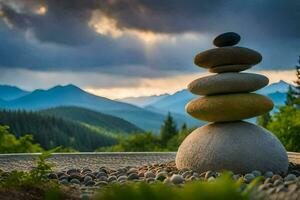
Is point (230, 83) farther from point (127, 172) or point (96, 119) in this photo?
point (96, 119)

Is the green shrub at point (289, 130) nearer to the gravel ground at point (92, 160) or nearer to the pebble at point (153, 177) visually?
the gravel ground at point (92, 160)

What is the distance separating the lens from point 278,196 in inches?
256

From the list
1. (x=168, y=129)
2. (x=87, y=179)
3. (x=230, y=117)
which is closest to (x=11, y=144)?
(x=87, y=179)

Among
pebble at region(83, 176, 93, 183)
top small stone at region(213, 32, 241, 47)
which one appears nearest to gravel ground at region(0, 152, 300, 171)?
pebble at region(83, 176, 93, 183)

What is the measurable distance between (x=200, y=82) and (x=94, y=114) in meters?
176

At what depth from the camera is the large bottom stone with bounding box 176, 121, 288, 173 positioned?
1130cm

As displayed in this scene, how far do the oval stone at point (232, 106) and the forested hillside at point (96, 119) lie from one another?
486 ft

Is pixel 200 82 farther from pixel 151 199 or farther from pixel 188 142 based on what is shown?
pixel 151 199

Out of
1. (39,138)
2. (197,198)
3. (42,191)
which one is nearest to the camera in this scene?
(197,198)

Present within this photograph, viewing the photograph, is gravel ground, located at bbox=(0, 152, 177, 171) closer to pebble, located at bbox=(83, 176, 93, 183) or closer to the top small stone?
pebble, located at bbox=(83, 176, 93, 183)

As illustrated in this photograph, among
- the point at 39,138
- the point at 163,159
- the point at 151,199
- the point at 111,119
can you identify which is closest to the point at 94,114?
the point at 111,119

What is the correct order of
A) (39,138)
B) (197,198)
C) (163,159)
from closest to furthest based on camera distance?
1. (197,198)
2. (163,159)
3. (39,138)

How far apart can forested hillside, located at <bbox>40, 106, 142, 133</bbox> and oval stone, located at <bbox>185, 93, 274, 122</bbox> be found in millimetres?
147997

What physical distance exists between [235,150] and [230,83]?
144 cm
